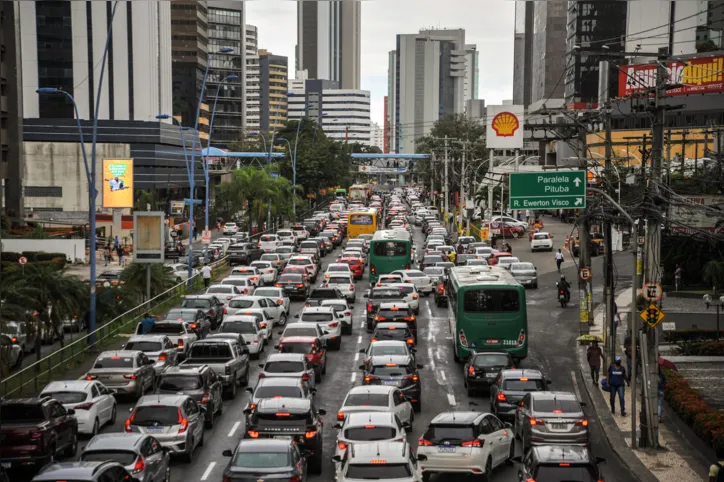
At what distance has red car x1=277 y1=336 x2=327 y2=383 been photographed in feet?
102

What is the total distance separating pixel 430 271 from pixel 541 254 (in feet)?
70.8

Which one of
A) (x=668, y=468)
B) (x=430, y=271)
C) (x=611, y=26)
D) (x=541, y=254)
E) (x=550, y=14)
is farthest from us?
(x=550, y=14)

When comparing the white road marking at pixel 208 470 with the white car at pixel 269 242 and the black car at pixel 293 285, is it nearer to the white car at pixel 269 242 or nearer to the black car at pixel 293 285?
the black car at pixel 293 285

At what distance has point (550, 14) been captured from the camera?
7003 inches

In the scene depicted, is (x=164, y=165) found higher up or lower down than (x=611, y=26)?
lower down

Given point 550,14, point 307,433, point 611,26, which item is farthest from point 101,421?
point 550,14

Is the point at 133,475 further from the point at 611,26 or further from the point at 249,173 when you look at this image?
the point at 611,26

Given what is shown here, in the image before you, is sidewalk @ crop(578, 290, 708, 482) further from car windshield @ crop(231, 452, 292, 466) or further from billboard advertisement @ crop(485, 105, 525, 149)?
billboard advertisement @ crop(485, 105, 525, 149)

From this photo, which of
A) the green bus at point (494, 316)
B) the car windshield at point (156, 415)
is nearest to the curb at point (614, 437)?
the green bus at point (494, 316)

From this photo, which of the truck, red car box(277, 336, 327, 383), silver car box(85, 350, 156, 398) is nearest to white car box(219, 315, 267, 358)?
red car box(277, 336, 327, 383)

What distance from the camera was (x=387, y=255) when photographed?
5616 cm

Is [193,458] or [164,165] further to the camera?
[164,165]

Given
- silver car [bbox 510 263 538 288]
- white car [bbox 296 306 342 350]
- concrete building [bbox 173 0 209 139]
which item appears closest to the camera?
white car [bbox 296 306 342 350]

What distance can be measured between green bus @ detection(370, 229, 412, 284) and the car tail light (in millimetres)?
38415
